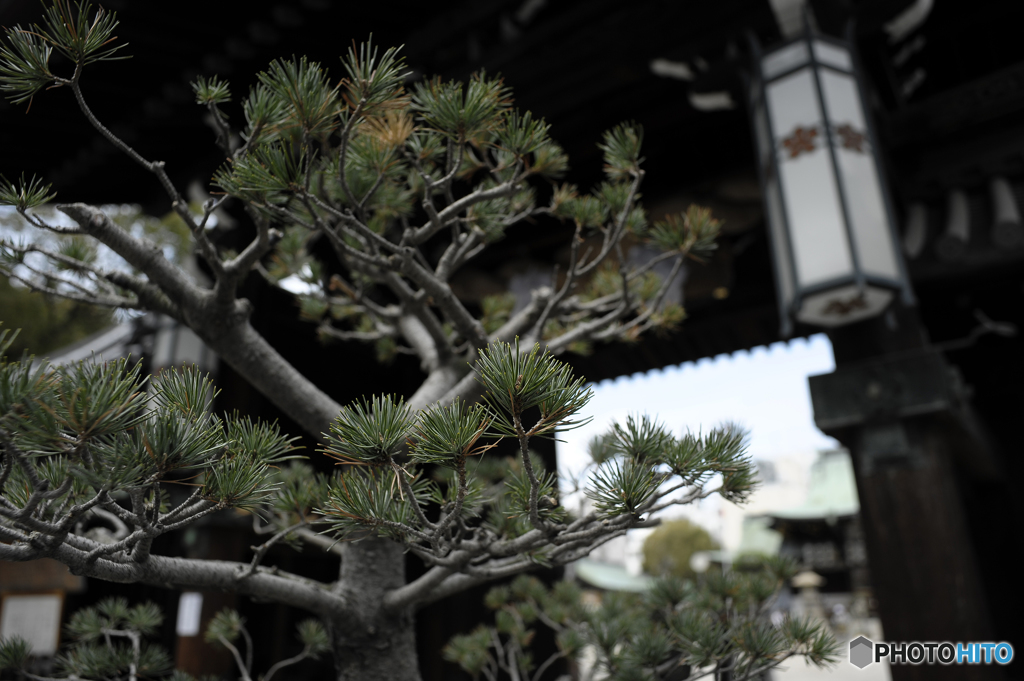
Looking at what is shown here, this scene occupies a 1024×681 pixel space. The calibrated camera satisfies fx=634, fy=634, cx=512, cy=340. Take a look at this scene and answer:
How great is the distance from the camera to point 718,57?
3.15 metres

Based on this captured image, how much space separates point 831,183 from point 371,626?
7.89 ft

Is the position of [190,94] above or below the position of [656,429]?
above

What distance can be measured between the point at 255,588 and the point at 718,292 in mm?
3289

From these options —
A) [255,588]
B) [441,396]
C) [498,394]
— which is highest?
[441,396]

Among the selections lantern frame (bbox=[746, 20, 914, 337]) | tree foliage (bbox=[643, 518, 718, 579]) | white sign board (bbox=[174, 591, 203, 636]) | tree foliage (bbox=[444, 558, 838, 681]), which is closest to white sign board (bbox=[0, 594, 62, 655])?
white sign board (bbox=[174, 591, 203, 636])

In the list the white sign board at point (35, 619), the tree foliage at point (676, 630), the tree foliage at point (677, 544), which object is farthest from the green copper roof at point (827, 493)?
the white sign board at point (35, 619)

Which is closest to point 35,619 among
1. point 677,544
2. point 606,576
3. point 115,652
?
point 115,652

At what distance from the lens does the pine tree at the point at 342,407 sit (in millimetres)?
801

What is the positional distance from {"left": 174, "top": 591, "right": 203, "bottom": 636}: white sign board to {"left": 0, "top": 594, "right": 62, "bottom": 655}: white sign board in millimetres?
763

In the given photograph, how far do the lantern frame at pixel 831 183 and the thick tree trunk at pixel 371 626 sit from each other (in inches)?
75.8

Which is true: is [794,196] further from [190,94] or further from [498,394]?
[190,94]

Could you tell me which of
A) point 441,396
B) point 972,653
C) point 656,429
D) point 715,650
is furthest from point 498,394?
point 972,653

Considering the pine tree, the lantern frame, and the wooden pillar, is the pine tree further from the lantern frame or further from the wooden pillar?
the wooden pillar

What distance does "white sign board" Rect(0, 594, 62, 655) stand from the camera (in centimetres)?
366
